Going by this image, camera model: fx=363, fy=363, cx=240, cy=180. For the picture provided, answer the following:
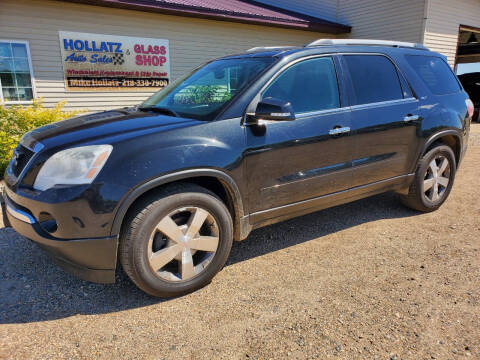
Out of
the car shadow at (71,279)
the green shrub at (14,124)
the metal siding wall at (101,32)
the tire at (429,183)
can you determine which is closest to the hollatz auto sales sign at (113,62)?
the metal siding wall at (101,32)

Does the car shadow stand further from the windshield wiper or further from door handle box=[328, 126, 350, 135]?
the windshield wiper

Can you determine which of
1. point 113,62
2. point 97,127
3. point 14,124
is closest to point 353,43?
point 97,127

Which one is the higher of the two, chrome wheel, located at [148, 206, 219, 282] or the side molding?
the side molding

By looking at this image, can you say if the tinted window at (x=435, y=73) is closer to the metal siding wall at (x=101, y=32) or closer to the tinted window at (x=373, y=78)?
the tinted window at (x=373, y=78)

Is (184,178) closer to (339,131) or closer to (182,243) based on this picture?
(182,243)

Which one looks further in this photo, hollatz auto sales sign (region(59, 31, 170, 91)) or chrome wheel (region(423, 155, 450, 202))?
hollatz auto sales sign (region(59, 31, 170, 91))

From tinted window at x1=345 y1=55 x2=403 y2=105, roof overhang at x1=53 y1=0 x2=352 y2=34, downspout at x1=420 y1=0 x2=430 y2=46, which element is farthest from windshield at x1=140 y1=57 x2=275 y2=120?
downspout at x1=420 y1=0 x2=430 y2=46

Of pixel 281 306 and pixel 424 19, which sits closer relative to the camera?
pixel 281 306

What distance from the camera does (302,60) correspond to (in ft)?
10.6

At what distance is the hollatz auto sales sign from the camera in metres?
9.30

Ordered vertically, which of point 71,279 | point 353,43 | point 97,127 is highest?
point 353,43

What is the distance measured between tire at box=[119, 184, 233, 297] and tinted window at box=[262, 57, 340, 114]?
107 centimetres

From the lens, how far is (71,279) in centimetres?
303

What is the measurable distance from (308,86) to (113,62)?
8.19 m
